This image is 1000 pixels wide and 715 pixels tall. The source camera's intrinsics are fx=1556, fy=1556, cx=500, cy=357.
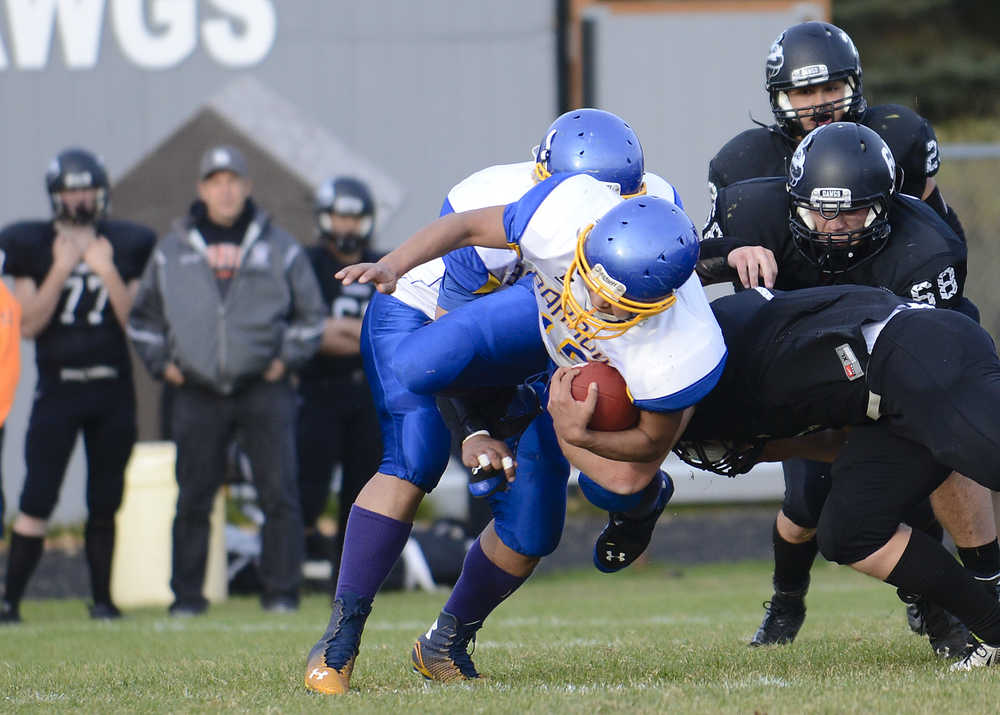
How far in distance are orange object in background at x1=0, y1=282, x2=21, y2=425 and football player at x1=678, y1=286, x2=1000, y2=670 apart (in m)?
Result: 2.75

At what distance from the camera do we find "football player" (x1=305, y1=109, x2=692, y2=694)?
4.27 meters

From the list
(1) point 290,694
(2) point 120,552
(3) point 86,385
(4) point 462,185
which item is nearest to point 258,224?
(3) point 86,385

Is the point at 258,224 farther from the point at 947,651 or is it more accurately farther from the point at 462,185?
the point at 947,651

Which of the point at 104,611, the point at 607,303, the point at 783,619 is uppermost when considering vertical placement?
the point at 607,303

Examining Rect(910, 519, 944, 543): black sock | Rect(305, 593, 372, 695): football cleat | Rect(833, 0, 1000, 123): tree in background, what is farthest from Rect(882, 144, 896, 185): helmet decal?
Rect(833, 0, 1000, 123): tree in background

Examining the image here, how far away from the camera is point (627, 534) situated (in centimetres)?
465

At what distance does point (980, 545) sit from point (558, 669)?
130cm

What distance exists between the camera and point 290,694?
4141 mm

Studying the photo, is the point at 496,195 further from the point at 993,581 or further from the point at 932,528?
the point at 932,528

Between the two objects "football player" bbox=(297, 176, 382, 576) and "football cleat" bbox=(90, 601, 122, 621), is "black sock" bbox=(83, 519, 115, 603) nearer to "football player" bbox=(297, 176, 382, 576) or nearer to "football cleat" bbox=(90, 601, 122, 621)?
"football cleat" bbox=(90, 601, 122, 621)

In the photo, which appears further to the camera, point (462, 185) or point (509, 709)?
point (462, 185)

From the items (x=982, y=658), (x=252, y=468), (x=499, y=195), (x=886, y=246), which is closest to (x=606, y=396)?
(x=499, y=195)

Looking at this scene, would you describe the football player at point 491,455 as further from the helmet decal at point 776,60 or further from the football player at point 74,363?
the football player at point 74,363

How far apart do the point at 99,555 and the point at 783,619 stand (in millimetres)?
3734
